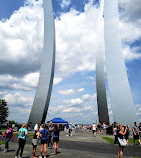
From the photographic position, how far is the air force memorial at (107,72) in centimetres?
1802

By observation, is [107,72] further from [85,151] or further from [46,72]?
[85,151]

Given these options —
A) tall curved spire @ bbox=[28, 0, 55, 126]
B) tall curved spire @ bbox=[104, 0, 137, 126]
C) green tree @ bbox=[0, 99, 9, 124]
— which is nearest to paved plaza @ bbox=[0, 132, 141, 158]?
tall curved spire @ bbox=[104, 0, 137, 126]

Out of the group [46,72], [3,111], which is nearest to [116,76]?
[46,72]

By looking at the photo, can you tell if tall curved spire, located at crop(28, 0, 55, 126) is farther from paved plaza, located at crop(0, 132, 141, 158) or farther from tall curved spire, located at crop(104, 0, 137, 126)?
paved plaza, located at crop(0, 132, 141, 158)

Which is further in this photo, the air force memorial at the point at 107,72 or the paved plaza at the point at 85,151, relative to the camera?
the air force memorial at the point at 107,72

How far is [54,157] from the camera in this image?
7.18 meters

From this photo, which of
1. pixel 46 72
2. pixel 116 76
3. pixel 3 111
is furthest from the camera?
pixel 3 111

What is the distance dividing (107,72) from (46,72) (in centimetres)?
867

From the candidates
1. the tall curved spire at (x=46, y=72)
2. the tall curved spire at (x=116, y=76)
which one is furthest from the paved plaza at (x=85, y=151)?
the tall curved spire at (x=46, y=72)

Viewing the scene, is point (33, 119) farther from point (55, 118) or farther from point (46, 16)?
point (46, 16)

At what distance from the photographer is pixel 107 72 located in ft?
63.7

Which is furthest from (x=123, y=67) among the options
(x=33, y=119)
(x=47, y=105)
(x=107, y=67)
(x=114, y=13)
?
(x=33, y=119)

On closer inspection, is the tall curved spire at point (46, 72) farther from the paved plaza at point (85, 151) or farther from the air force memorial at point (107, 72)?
the paved plaza at point (85, 151)

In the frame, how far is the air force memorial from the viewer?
709 inches
